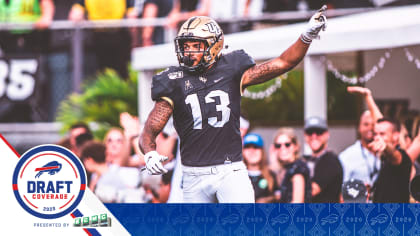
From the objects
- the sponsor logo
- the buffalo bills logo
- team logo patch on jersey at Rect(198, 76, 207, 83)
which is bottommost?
the sponsor logo

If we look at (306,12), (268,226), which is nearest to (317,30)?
(268,226)

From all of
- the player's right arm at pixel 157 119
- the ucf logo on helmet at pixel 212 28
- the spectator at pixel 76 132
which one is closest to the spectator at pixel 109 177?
the spectator at pixel 76 132

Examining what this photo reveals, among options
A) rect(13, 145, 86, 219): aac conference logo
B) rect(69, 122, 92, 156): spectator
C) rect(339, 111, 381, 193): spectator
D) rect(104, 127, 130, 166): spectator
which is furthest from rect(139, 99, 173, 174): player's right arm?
rect(69, 122, 92, 156): spectator

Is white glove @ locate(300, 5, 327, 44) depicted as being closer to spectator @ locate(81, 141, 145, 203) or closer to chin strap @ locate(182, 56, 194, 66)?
chin strap @ locate(182, 56, 194, 66)

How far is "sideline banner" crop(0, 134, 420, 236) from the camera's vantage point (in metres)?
3.89

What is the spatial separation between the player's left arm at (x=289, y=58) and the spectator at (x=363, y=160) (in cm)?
155

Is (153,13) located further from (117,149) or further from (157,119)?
(157,119)

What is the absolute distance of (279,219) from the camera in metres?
3.89

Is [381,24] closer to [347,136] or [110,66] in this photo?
[347,136]

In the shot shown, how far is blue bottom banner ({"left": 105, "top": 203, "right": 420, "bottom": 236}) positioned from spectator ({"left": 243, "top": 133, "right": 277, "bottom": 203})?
4.61 ft

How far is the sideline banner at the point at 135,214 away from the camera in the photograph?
3887 millimetres

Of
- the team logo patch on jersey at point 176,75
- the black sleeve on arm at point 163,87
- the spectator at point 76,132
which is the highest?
the team logo patch on jersey at point 176,75

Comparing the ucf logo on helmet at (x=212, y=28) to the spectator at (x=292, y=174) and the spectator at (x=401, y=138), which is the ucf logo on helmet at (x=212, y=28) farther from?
the spectator at (x=401, y=138)

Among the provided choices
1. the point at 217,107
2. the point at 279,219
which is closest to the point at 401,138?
the point at 279,219
